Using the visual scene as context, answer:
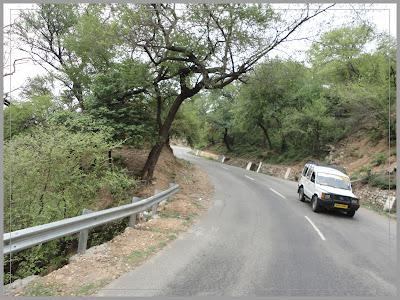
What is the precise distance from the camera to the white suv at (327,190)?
8492 mm

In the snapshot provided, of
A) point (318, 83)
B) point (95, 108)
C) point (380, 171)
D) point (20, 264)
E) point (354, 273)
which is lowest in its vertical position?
point (20, 264)

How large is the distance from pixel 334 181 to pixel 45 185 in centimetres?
1034

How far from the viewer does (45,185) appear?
528 cm

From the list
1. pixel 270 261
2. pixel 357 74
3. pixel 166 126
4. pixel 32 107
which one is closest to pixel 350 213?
pixel 270 261

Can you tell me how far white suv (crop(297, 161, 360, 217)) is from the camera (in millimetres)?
8492

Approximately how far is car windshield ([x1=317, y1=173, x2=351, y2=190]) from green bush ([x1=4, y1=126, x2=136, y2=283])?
28.7 feet

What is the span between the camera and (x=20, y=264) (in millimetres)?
4746

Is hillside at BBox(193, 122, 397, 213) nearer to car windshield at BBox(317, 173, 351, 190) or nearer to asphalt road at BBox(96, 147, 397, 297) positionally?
car windshield at BBox(317, 173, 351, 190)

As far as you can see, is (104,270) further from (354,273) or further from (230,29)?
(230,29)

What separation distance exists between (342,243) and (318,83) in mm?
21216

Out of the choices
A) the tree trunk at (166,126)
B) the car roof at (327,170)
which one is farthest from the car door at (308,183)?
the tree trunk at (166,126)

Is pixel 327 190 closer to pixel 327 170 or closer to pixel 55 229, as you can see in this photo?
pixel 327 170

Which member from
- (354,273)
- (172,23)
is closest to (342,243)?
(354,273)

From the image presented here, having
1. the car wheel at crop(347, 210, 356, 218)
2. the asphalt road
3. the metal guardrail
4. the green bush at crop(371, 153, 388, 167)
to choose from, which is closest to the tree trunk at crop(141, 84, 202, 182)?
the asphalt road
